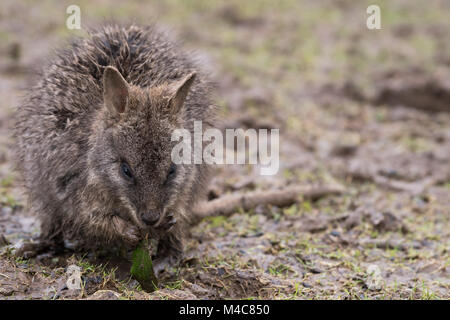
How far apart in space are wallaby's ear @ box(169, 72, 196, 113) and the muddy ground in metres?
1.41

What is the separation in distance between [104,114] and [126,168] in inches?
20.2

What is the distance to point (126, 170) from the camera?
4227 mm

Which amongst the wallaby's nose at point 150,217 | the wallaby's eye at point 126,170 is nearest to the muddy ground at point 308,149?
the wallaby's nose at point 150,217

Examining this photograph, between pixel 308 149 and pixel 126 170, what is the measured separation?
4369mm

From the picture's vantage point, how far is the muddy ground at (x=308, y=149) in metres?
4.71

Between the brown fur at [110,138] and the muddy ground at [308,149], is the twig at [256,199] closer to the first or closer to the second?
the muddy ground at [308,149]

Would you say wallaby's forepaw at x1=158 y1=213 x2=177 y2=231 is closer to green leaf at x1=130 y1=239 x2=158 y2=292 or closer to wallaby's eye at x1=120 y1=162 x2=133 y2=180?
green leaf at x1=130 y1=239 x2=158 y2=292

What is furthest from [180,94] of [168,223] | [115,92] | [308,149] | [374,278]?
[308,149]

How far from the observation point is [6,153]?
7.15 meters

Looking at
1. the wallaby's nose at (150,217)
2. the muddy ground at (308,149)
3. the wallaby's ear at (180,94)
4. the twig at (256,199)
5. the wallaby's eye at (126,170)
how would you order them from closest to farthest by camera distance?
1. the wallaby's nose at (150,217)
2. the wallaby's eye at (126,170)
3. the wallaby's ear at (180,94)
4. the muddy ground at (308,149)
5. the twig at (256,199)

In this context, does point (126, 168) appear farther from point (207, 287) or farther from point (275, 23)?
point (275, 23)

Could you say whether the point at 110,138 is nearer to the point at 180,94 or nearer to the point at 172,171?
the point at 172,171

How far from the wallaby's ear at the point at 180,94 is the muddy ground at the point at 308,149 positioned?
1407mm

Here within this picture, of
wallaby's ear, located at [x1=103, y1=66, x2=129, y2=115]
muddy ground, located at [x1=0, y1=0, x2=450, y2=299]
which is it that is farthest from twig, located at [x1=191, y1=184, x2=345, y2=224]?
wallaby's ear, located at [x1=103, y1=66, x2=129, y2=115]
